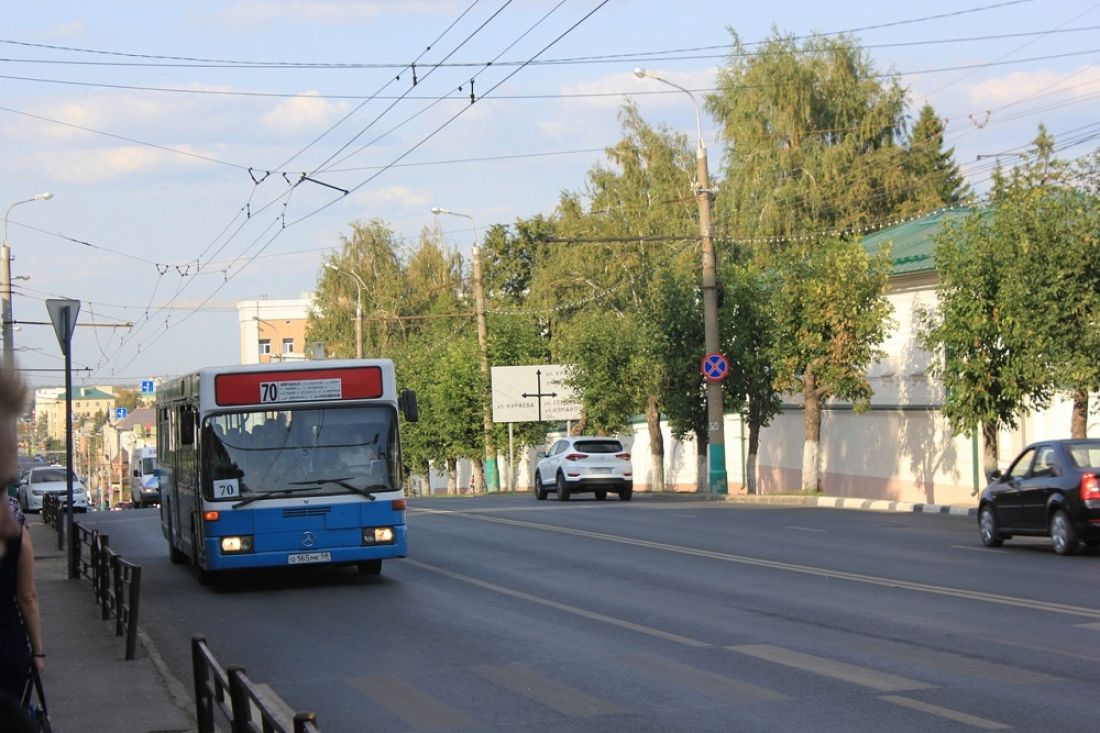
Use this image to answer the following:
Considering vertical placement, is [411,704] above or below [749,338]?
below

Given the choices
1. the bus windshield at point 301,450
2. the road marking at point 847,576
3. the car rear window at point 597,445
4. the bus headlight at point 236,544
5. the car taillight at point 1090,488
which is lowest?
the road marking at point 847,576

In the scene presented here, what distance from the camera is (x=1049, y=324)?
3000cm

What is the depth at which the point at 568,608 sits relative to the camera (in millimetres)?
15047

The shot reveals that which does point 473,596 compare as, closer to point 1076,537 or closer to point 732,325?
point 1076,537

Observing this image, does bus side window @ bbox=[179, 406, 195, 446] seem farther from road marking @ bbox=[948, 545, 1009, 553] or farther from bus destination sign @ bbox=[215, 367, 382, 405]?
road marking @ bbox=[948, 545, 1009, 553]

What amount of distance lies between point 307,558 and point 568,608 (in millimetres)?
3922

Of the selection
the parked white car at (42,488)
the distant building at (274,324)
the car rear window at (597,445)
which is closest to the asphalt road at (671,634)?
the car rear window at (597,445)

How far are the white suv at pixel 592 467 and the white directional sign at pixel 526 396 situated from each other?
18739mm

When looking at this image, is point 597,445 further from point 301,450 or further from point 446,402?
point 446,402

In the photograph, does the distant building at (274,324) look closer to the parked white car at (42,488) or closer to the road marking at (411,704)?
the parked white car at (42,488)

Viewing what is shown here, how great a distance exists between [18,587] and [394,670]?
20.0 ft

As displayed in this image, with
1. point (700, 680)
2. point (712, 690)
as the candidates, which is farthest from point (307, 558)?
point (712, 690)

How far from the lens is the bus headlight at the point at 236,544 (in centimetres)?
1738

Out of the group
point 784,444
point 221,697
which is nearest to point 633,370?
point 784,444
